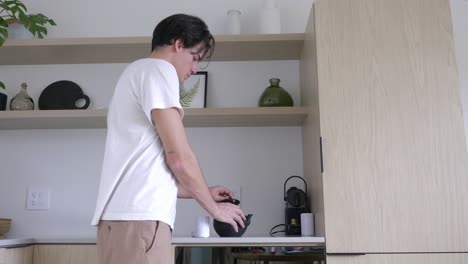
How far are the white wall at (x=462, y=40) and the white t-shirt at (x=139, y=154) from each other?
170 centimetres

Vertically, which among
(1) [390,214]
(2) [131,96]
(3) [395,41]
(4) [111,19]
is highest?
(4) [111,19]

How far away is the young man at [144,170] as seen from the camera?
4.07ft

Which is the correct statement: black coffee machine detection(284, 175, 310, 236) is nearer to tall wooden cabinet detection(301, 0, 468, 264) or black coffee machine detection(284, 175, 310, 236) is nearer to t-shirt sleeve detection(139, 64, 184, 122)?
tall wooden cabinet detection(301, 0, 468, 264)

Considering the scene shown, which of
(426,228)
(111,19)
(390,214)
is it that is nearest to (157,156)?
(390,214)

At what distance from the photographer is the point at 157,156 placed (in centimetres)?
130

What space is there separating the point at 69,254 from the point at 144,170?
2.82ft

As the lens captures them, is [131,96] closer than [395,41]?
Yes

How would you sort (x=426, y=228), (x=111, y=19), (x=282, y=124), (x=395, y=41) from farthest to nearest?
(x=111, y=19) < (x=282, y=124) < (x=395, y=41) < (x=426, y=228)

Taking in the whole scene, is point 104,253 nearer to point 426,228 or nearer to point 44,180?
point 426,228

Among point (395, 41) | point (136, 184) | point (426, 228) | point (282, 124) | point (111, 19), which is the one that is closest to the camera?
point (136, 184)

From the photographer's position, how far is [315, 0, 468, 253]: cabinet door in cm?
173

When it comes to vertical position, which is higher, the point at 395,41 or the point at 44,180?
the point at 395,41

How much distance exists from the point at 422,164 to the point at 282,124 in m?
0.76

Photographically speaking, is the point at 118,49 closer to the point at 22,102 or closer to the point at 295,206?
the point at 22,102
